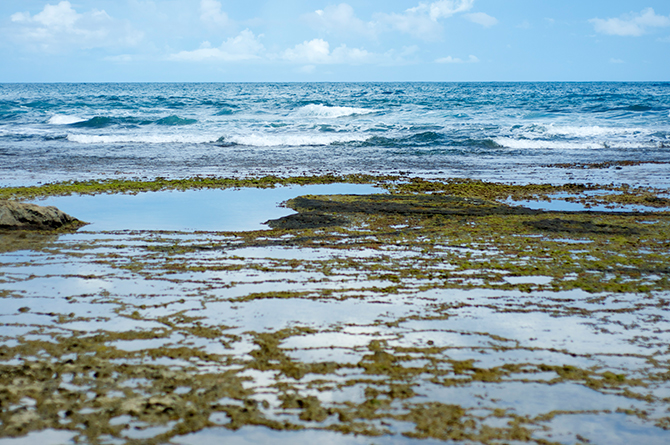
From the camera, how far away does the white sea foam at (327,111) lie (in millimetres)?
39469

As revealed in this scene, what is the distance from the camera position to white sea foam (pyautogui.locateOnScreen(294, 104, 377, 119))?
39469mm

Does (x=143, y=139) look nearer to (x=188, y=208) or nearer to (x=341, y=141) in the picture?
(x=341, y=141)

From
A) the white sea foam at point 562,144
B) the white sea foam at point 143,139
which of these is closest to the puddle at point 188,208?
the white sea foam at point 562,144

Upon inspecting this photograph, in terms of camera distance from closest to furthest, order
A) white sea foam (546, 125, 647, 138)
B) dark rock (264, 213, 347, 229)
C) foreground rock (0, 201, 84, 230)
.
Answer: foreground rock (0, 201, 84, 230)
dark rock (264, 213, 347, 229)
white sea foam (546, 125, 647, 138)

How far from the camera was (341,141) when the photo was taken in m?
25.3

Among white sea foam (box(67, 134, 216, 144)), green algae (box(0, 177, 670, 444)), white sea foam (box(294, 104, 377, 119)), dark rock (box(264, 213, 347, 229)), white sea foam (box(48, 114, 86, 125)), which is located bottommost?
green algae (box(0, 177, 670, 444))

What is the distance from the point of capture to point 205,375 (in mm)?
3895

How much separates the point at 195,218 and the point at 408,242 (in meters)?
3.96

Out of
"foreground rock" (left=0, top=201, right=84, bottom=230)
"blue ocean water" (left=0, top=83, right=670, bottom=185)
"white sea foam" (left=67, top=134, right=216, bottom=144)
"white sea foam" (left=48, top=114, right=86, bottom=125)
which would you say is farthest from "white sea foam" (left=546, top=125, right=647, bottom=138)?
"white sea foam" (left=48, top=114, right=86, bottom=125)

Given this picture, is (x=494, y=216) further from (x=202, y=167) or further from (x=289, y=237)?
(x=202, y=167)

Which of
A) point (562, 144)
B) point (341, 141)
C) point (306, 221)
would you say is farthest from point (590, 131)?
point (306, 221)

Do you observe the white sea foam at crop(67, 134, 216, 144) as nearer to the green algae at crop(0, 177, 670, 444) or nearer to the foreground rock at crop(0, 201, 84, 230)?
the foreground rock at crop(0, 201, 84, 230)

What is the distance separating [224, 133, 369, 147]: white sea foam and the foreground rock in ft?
53.5

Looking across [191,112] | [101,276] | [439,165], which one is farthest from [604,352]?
[191,112]
